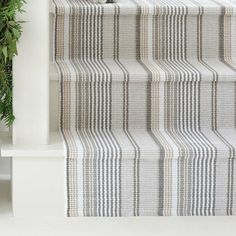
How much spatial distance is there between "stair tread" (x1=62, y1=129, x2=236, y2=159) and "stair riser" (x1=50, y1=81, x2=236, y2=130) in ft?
0.12

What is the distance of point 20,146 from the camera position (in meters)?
2.90

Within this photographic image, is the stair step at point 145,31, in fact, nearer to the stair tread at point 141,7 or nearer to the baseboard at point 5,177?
the stair tread at point 141,7

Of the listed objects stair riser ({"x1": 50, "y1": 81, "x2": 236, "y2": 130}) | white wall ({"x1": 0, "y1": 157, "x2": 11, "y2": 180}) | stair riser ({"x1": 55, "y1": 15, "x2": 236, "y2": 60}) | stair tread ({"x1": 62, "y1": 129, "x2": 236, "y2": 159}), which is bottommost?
white wall ({"x1": 0, "y1": 157, "x2": 11, "y2": 180})

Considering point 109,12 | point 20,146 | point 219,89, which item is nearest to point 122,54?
point 109,12

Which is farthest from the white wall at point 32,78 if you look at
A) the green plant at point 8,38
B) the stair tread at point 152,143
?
the stair tread at point 152,143

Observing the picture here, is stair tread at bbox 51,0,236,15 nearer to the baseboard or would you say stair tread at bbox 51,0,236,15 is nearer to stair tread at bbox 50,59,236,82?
stair tread at bbox 50,59,236,82

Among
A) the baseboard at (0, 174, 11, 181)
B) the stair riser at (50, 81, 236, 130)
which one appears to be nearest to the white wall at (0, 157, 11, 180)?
the baseboard at (0, 174, 11, 181)

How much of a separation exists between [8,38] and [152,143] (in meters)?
0.60

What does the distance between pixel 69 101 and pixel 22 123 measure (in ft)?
0.80

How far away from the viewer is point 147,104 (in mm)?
3111

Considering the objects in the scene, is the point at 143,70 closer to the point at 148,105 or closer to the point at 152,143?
the point at 148,105

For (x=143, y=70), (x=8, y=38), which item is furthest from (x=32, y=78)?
(x=143, y=70)

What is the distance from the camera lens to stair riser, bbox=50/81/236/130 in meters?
3.09

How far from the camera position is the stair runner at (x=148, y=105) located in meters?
2.91
